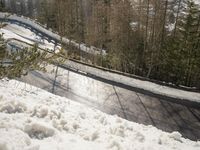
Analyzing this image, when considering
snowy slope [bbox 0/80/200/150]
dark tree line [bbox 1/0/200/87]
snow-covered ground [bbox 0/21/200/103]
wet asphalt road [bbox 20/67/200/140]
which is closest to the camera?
snowy slope [bbox 0/80/200/150]

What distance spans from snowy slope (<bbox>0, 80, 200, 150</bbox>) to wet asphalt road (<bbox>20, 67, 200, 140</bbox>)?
13.9 ft

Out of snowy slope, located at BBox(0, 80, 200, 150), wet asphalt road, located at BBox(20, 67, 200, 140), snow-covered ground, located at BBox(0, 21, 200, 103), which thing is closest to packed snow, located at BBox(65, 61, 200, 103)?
snow-covered ground, located at BBox(0, 21, 200, 103)

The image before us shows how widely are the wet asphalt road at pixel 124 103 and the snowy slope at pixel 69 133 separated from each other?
4239mm

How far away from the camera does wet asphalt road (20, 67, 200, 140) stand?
51.2 ft

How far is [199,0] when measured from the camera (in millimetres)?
166625

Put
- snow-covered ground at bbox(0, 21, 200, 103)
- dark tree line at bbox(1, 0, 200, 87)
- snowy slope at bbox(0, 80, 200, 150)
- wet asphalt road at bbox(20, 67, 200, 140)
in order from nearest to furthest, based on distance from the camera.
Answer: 1. snowy slope at bbox(0, 80, 200, 150)
2. wet asphalt road at bbox(20, 67, 200, 140)
3. snow-covered ground at bbox(0, 21, 200, 103)
4. dark tree line at bbox(1, 0, 200, 87)

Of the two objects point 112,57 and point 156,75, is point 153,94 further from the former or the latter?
point 112,57

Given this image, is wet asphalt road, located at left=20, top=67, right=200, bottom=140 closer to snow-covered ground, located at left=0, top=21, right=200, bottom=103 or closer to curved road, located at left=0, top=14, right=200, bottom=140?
curved road, located at left=0, top=14, right=200, bottom=140

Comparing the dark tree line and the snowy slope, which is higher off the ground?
the snowy slope

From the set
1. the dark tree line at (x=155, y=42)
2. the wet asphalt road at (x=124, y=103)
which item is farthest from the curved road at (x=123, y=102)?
the dark tree line at (x=155, y=42)

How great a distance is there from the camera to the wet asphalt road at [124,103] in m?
15.6

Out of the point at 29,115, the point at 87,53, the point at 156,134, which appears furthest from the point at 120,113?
the point at 87,53

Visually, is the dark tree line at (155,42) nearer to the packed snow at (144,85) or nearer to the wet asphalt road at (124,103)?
the packed snow at (144,85)

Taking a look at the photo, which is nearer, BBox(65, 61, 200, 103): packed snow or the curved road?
the curved road
